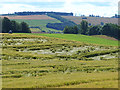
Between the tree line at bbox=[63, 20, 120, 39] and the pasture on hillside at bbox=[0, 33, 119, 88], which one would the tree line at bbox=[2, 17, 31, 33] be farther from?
the pasture on hillside at bbox=[0, 33, 119, 88]

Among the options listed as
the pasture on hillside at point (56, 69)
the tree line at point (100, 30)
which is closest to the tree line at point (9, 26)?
the tree line at point (100, 30)

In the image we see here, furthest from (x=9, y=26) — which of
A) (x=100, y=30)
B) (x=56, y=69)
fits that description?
(x=56, y=69)

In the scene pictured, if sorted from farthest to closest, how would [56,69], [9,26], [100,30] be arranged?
[100,30] → [9,26] → [56,69]

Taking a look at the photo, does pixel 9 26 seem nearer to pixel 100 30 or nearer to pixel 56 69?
pixel 100 30

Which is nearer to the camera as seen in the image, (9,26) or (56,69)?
(56,69)

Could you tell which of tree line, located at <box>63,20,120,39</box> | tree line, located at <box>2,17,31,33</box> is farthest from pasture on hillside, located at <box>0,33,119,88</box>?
tree line, located at <box>63,20,120,39</box>

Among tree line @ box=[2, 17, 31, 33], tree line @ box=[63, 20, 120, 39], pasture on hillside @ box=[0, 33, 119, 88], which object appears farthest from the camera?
tree line @ box=[63, 20, 120, 39]

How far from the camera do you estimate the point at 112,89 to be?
54.2 feet

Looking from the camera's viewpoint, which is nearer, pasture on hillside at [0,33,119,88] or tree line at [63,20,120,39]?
pasture on hillside at [0,33,119,88]

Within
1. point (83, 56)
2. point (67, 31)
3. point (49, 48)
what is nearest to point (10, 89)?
point (83, 56)

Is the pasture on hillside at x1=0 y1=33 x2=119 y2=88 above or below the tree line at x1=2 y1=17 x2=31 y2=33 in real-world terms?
below

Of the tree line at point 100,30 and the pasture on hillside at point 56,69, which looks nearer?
the pasture on hillside at point 56,69

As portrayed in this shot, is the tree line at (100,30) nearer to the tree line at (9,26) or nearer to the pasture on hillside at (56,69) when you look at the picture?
the tree line at (9,26)

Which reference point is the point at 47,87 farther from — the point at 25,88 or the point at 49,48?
the point at 49,48
